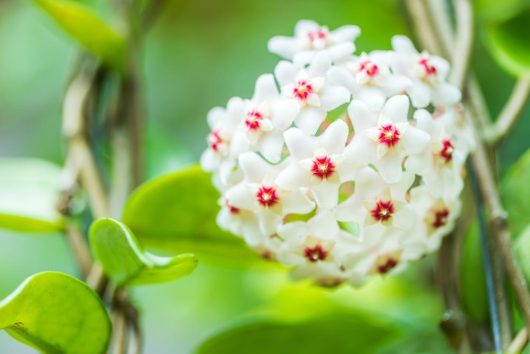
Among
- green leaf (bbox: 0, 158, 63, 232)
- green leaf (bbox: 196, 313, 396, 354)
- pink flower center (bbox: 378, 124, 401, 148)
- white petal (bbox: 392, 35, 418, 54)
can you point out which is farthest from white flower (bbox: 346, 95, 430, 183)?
green leaf (bbox: 0, 158, 63, 232)

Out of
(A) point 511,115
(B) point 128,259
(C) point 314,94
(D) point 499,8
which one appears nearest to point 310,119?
(C) point 314,94

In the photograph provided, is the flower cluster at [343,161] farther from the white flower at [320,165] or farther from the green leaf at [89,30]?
the green leaf at [89,30]

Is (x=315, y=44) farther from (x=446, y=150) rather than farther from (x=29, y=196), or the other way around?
(x=29, y=196)

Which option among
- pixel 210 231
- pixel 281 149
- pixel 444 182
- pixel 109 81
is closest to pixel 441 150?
pixel 444 182

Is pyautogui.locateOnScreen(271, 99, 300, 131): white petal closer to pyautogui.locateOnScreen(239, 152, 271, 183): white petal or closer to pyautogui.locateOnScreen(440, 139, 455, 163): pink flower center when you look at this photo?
pyautogui.locateOnScreen(239, 152, 271, 183): white petal

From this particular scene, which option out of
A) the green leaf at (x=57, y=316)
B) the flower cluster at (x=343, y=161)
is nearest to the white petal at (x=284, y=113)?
the flower cluster at (x=343, y=161)

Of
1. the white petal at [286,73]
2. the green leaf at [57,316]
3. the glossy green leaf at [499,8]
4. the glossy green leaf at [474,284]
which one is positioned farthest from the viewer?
the glossy green leaf at [499,8]

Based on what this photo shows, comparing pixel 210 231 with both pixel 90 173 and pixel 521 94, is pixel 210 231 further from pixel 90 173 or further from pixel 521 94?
pixel 521 94
